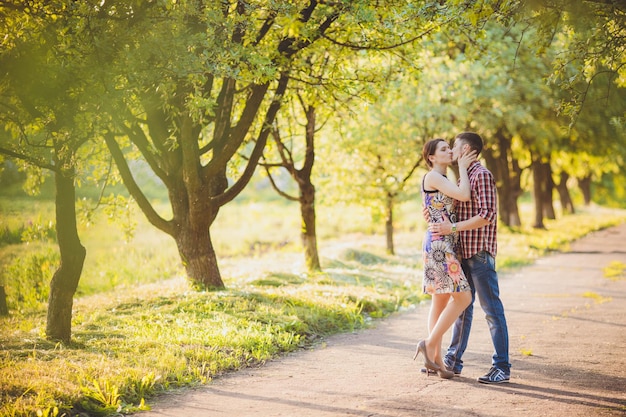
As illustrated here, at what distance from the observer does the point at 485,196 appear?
263 inches

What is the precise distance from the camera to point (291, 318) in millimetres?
9711

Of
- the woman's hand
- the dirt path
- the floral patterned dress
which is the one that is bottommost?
the dirt path

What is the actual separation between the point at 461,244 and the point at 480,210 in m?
0.46

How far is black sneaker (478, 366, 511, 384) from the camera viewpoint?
6.73m

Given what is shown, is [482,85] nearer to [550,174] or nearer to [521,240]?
[521,240]

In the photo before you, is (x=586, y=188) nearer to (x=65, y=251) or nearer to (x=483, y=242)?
(x=483, y=242)

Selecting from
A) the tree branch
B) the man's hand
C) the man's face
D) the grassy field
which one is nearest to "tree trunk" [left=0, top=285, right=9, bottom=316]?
the grassy field

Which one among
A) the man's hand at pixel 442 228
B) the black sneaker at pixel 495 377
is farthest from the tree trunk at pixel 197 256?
the black sneaker at pixel 495 377

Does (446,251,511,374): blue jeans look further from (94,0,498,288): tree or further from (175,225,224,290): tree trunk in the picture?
(175,225,224,290): tree trunk

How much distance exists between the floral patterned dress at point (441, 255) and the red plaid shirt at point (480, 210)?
0.11 m

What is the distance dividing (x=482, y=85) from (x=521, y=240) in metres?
6.28

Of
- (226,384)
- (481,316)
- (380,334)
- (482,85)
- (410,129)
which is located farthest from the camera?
(482,85)

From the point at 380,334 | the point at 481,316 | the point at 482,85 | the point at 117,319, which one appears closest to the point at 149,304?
the point at 117,319

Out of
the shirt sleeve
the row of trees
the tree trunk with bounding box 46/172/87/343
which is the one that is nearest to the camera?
the shirt sleeve
